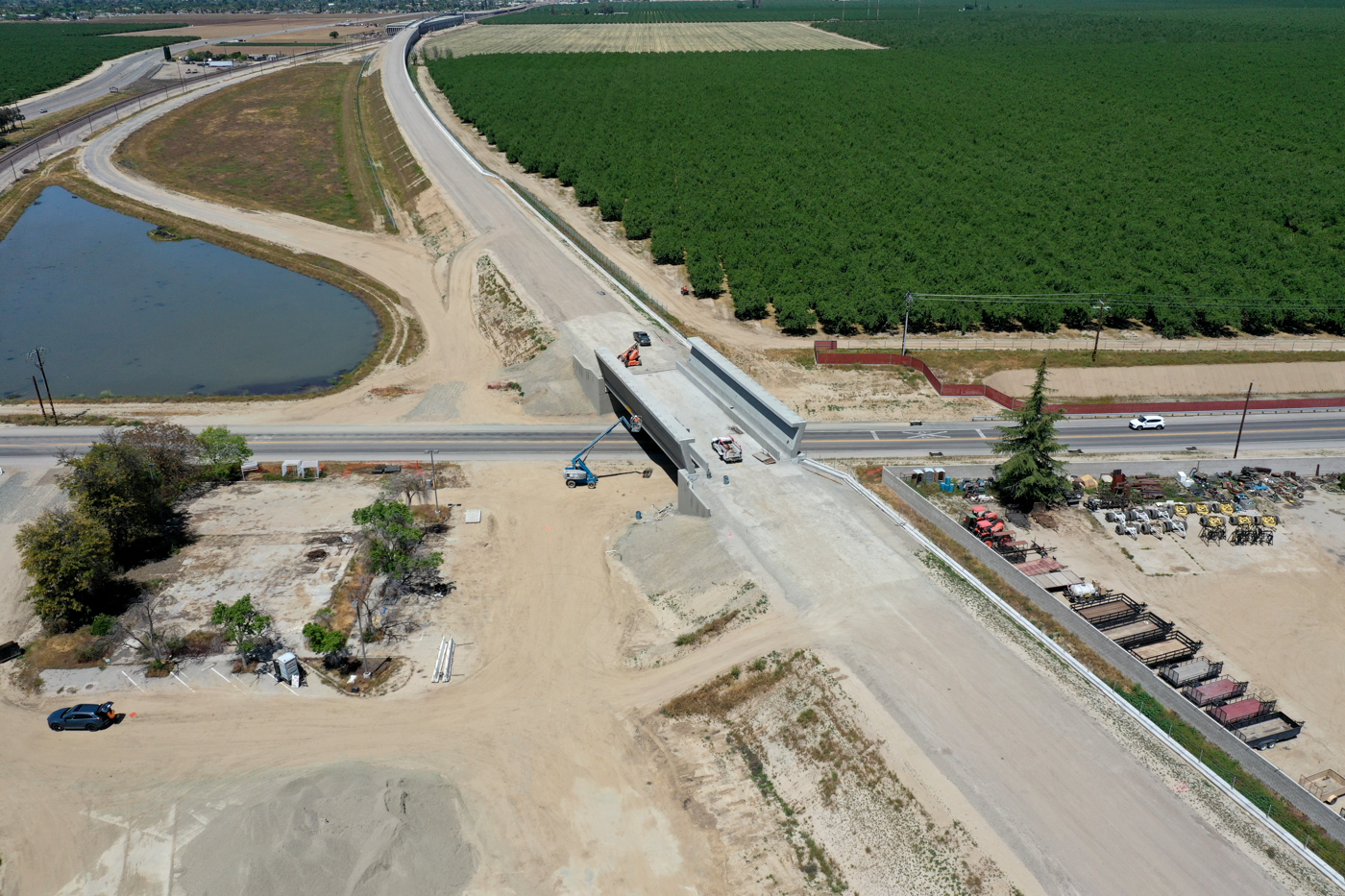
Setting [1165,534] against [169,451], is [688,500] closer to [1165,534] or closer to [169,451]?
[1165,534]

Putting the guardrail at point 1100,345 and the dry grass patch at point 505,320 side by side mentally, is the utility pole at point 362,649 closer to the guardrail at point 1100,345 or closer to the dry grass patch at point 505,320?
the dry grass patch at point 505,320

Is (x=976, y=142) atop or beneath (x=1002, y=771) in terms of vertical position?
atop

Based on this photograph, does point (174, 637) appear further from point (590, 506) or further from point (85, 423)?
point (85, 423)

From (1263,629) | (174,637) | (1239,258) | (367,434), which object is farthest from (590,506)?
(1239,258)

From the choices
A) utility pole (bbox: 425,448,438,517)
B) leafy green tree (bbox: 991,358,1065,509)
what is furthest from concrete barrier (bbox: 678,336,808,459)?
utility pole (bbox: 425,448,438,517)

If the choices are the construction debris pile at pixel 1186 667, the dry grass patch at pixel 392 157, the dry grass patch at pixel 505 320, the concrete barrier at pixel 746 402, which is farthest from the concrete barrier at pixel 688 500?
the dry grass patch at pixel 392 157

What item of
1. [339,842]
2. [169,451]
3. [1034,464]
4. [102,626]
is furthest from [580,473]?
[339,842]
